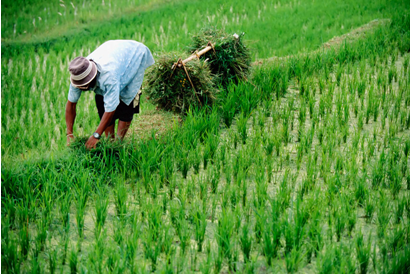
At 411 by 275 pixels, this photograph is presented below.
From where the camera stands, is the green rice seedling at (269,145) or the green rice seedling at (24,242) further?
the green rice seedling at (269,145)

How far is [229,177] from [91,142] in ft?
3.44

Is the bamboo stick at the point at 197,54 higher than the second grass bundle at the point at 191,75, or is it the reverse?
the bamboo stick at the point at 197,54

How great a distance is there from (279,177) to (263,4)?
711cm

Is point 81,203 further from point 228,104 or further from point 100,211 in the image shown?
point 228,104

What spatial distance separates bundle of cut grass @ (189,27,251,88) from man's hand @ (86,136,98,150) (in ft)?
6.16

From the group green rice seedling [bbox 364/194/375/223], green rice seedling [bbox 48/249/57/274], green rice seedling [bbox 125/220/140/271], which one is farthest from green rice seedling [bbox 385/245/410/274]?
green rice seedling [bbox 48/249/57/274]

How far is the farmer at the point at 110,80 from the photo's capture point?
3000mm

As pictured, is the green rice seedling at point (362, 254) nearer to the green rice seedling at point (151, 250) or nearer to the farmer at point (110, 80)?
the green rice seedling at point (151, 250)

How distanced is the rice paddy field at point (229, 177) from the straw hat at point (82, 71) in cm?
50

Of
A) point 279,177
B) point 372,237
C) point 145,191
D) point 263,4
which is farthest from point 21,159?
point 263,4

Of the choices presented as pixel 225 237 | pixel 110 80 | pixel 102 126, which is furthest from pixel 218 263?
pixel 110 80

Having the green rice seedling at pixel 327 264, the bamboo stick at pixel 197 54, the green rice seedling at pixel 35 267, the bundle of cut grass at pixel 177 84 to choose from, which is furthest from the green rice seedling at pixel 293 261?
Answer: the bamboo stick at pixel 197 54

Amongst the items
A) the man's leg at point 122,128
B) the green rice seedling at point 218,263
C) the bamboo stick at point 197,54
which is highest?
the bamboo stick at point 197,54

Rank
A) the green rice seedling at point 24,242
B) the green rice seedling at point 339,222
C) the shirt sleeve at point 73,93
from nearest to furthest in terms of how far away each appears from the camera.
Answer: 1. the green rice seedling at point 24,242
2. the green rice seedling at point 339,222
3. the shirt sleeve at point 73,93
